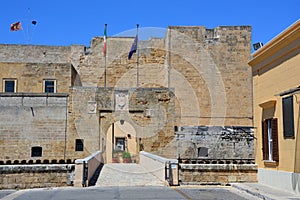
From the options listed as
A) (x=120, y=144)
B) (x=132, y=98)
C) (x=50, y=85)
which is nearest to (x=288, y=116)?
(x=132, y=98)

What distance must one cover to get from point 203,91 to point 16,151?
11099 millimetres

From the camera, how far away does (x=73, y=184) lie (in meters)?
12.3

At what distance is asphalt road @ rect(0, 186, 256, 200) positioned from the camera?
32.7 ft

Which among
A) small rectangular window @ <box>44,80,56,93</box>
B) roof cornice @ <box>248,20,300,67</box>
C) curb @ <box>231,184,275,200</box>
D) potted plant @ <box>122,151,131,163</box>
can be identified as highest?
small rectangular window @ <box>44,80,56,93</box>

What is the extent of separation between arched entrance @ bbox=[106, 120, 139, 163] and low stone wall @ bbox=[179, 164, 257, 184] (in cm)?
1706

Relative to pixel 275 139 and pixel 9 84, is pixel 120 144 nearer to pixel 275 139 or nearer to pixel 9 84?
pixel 9 84

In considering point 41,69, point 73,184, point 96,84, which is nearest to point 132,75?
point 96,84

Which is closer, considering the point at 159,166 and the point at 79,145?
the point at 159,166

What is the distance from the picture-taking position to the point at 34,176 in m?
12.2

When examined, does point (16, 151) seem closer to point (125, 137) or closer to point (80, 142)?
point (80, 142)

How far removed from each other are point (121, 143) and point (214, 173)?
2067 centimetres

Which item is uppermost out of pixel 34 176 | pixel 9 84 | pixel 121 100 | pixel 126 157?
pixel 9 84

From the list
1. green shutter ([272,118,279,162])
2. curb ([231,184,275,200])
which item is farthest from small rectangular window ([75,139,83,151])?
green shutter ([272,118,279,162])

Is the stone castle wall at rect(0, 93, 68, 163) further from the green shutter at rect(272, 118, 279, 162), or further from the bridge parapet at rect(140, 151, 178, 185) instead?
the green shutter at rect(272, 118, 279, 162)
